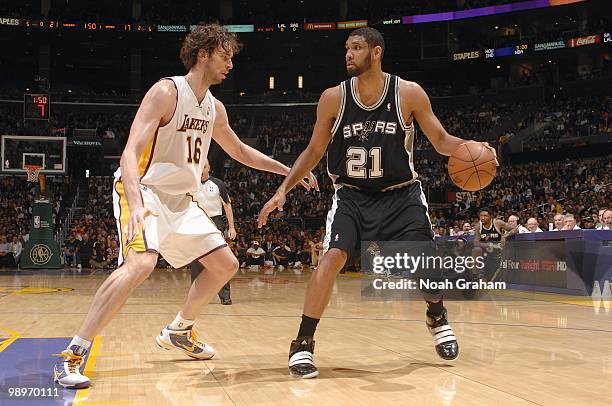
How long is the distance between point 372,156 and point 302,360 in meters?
1.41

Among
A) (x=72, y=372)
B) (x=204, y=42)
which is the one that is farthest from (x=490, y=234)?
(x=72, y=372)

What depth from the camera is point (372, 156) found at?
14.2 feet

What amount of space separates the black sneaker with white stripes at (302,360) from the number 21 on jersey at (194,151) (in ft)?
4.39

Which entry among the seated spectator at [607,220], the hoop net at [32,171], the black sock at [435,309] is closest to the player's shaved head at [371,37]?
the black sock at [435,309]

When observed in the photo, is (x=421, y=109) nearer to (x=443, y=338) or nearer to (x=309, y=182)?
(x=309, y=182)

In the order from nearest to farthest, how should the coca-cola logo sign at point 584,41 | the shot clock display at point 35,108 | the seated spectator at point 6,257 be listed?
the seated spectator at point 6,257 → the shot clock display at point 35,108 → the coca-cola logo sign at point 584,41

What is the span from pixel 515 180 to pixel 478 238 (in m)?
17.1

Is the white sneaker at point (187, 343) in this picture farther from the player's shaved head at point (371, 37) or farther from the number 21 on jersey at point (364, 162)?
the player's shaved head at point (371, 37)

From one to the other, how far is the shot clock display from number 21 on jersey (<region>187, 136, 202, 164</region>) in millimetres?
23315

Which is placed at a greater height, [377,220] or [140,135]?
[140,135]

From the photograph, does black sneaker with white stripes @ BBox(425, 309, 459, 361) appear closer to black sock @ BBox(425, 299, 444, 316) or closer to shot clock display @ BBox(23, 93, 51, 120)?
black sock @ BBox(425, 299, 444, 316)

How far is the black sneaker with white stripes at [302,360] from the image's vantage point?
3.85 metres

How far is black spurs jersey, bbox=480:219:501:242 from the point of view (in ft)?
36.4

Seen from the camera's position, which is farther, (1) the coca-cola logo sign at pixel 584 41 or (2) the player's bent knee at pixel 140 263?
(1) the coca-cola logo sign at pixel 584 41
